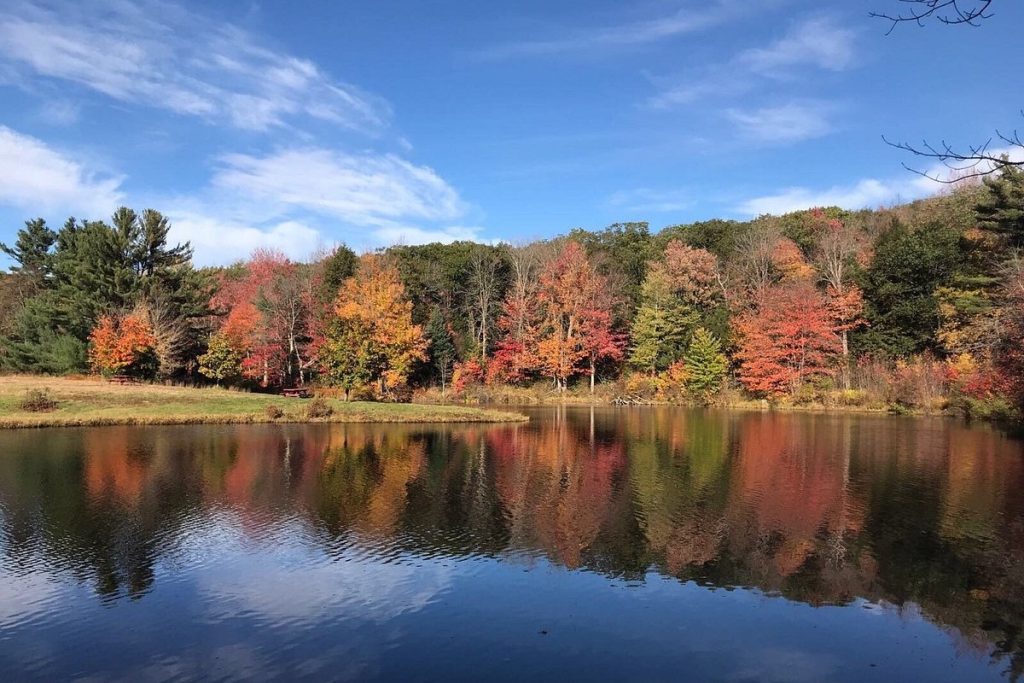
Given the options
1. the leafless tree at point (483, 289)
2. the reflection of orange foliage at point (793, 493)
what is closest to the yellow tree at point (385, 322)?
the leafless tree at point (483, 289)

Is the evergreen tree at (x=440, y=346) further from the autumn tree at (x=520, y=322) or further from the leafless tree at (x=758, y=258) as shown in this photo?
the leafless tree at (x=758, y=258)

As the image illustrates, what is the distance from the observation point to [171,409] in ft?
121

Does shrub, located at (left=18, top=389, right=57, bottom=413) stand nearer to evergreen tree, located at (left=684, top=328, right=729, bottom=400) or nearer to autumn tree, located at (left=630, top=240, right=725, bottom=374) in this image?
autumn tree, located at (left=630, top=240, right=725, bottom=374)

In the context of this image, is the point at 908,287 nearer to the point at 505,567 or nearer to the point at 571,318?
the point at 571,318

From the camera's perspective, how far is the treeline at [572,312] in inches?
1873

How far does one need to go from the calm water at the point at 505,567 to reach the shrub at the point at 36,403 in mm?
9571

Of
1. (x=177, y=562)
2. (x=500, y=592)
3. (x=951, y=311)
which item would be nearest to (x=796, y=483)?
(x=500, y=592)

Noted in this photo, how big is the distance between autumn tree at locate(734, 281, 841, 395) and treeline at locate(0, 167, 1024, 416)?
16 cm

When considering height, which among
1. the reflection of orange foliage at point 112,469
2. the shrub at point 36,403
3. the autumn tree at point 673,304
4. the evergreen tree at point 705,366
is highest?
the autumn tree at point 673,304

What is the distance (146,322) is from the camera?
154ft

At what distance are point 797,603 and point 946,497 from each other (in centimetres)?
1075

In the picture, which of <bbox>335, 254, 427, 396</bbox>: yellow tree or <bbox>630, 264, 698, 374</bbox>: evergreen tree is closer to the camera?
<bbox>335, 254, 427, 396</bbox>: yellow tree

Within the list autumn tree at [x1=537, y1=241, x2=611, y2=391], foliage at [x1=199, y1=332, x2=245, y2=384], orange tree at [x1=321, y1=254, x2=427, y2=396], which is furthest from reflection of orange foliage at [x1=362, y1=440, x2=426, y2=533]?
autumn tree at [x1=537, y1=241, x2=611, y2=391]

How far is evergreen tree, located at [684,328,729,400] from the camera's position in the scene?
185 feet
